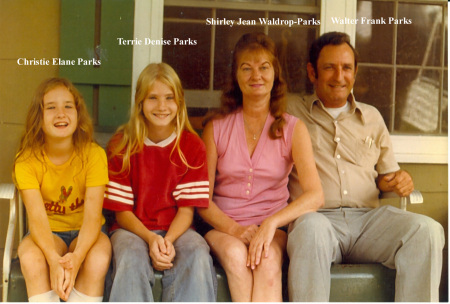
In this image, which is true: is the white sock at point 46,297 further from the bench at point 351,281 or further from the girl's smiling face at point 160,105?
the girl's smiling face at point 160,105

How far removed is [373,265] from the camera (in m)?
2.45

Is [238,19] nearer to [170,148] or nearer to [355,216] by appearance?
[170,148]

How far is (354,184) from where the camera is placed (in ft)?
9.29

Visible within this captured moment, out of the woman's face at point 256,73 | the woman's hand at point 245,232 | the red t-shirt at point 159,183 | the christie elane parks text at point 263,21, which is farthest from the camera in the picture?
the christie elane parks text at point 263,21

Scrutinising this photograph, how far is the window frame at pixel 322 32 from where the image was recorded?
2918 mm

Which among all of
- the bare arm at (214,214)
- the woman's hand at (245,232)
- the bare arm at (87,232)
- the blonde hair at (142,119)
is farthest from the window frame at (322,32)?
the woman's hand at (245,232)

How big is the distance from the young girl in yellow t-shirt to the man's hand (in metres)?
1.43

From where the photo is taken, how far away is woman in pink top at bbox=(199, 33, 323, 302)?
8.39ft

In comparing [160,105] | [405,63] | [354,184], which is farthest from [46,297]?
[405,63]

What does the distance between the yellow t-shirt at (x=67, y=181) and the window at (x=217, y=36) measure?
80 cm

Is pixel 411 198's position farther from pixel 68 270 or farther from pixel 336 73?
pixel 68 270

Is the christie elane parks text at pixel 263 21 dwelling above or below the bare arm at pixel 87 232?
above

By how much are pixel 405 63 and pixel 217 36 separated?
115 centimetres

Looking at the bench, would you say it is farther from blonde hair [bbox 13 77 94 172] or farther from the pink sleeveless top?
the pink sleeveless top
